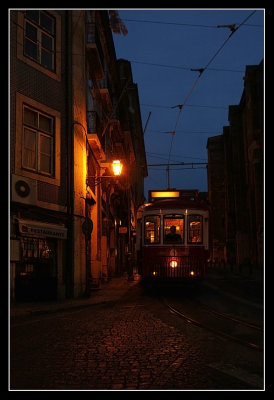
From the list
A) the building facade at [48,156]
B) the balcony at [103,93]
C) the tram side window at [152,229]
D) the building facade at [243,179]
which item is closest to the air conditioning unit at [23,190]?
the building facade at [48,156]

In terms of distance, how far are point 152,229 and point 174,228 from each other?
760 millimetres

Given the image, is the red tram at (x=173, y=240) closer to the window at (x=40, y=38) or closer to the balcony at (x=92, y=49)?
the window at (x=40, y=38)

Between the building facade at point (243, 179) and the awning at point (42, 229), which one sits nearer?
the awning at point (42, 229)

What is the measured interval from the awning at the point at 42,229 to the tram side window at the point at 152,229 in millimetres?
2794

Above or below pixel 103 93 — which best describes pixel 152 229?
below

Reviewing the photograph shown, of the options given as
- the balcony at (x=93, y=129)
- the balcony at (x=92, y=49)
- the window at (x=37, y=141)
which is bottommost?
the window at (x=37, y=141)

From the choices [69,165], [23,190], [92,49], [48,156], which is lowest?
[23,190]

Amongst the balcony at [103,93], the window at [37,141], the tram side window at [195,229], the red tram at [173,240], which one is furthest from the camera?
the balcony at [103,93]

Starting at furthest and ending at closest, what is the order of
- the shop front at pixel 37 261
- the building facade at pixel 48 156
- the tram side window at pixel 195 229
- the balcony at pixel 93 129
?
the balcony at pixel 93 129
the tram side window at pixel 195 229
the building facade at pixel 48 156
the shop front at pixel 37 261

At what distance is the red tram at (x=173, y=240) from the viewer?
15.0m

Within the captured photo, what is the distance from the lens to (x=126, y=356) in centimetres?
646

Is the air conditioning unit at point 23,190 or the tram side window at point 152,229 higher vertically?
the air conditioning unit at point 23,190

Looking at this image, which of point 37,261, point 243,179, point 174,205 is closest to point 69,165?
point 37,261

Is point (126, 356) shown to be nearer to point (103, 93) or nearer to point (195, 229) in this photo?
point (195, 229)
